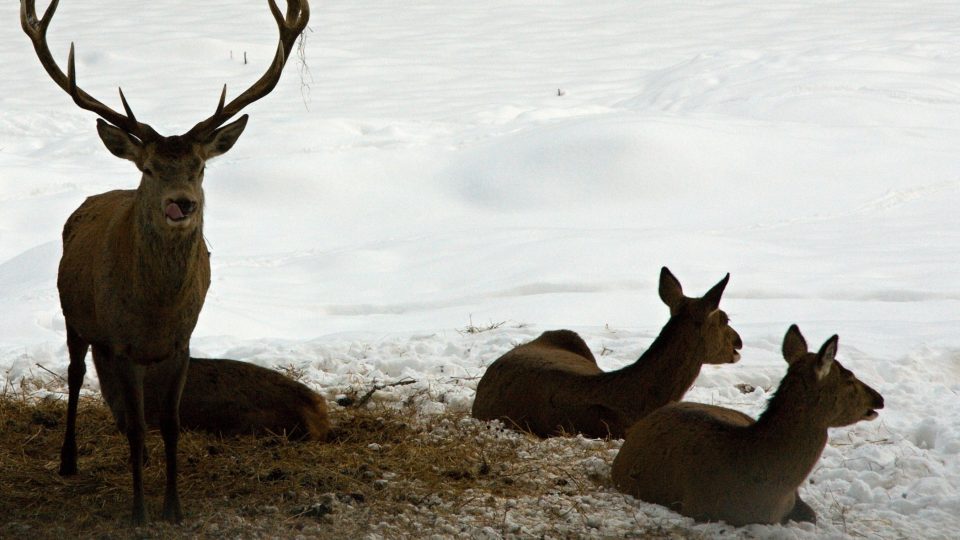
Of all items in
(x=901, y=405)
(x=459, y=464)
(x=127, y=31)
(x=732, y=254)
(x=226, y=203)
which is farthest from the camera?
(x=127, y=31)

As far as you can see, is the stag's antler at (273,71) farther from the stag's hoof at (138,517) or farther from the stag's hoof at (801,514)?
the stag's hoof at (801,514)

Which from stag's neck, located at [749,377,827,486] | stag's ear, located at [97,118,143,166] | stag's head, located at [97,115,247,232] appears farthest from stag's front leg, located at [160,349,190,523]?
stag's neck, located at [749,377,827,486]

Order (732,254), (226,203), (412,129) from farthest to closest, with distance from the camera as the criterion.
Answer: (412,129)
(226,203)
(732,254)

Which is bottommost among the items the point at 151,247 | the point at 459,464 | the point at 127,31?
the point at 459,464

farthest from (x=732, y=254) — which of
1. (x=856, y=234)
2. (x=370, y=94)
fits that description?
(x=370, y=94)

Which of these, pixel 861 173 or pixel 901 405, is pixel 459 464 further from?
pixel 861 173

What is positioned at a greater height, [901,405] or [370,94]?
[370,94]

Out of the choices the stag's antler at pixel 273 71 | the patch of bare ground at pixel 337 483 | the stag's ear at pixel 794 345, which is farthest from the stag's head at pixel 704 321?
the stag's antler at pixel 273 71

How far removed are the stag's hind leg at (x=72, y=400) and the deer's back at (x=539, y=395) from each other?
95.3 inches

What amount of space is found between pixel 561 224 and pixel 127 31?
16768 mm

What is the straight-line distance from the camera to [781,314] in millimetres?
10641

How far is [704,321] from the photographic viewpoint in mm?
7184

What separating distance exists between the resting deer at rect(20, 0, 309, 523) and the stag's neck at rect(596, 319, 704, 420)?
2508 mm

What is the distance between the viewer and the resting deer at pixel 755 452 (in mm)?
5719
